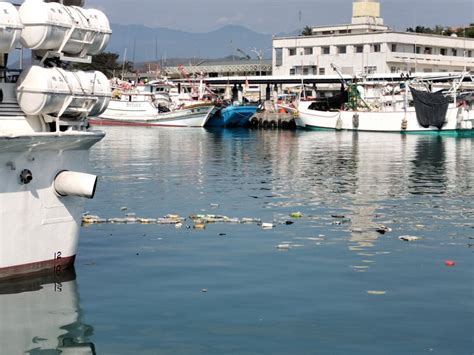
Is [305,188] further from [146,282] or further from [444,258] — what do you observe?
[146,282]

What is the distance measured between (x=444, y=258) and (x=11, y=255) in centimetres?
955

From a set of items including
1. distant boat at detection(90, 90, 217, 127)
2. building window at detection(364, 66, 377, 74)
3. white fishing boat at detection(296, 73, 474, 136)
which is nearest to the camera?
white fishing boat at detection(296, 73, 474, 136)

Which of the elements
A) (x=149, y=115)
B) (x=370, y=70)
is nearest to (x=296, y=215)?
(x=149, y=115)

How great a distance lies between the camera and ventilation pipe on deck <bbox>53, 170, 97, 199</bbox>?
17.9m

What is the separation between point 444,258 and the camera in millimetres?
21062

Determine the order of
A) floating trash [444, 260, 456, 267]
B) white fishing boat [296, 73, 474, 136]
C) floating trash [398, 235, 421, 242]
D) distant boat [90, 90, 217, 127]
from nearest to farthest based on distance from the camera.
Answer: floating trash [444, 260, 456, 267] < floating trash [398, 235, 421, 242] < white fishing boat [296, 73, 474, 136] < distant boat [90, 90, 217, 127]

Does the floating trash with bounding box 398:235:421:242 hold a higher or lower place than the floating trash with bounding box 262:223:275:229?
lower

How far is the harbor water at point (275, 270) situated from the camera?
14.8 m

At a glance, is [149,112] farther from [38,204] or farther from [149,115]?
[38,204]

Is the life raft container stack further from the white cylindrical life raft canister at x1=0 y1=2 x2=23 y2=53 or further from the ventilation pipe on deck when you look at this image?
the ventilation pipe on deck

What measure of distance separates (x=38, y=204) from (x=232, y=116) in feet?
261

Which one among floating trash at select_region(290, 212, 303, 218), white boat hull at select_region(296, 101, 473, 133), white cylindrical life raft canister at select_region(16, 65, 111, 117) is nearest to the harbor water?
floating trash at select_region(290, 212, 303, 218)

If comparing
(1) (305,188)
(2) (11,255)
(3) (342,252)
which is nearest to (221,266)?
(3) (342,252)

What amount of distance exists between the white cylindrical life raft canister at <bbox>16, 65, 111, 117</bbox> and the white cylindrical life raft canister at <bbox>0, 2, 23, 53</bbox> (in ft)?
2.85
